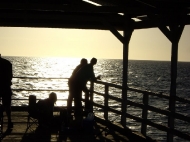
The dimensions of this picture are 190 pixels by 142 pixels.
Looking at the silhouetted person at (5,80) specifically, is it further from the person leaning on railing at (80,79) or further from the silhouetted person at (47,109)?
the person leaning on railing at (80,79)

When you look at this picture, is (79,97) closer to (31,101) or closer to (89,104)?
(89,104)

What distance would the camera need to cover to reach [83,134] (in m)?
8.29

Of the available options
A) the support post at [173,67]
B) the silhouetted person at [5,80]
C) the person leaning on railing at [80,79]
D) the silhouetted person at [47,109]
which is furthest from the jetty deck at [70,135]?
the person leaning on railing at [80,79]

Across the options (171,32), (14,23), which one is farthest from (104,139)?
(14,23)

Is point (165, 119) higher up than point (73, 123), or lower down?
lower down

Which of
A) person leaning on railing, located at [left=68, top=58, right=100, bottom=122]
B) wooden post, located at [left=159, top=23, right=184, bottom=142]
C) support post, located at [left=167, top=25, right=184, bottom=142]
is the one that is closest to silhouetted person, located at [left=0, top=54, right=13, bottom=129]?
person leaning on railing, located at [left=68, top=58, right=100, bottom=122]

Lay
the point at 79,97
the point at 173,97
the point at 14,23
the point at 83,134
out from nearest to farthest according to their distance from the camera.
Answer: the point at 173,97 → the point at 83,134 → the point at 79,97 → the point at 14,23

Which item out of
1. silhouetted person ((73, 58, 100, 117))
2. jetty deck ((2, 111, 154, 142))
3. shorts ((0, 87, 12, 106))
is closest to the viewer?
jetty deck ((2, 111, 154, 142))

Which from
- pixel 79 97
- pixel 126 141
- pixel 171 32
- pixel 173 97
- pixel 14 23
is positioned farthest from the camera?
pixel 14 23

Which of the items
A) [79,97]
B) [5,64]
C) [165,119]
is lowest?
[165,119]

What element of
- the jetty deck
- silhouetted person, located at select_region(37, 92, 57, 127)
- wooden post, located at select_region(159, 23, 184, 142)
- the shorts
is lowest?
the jetty deck

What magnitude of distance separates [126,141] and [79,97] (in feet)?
7.54

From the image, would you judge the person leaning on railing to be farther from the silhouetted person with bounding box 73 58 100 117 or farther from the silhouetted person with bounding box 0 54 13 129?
the silhouetted person with bounding box 0 54 13 129

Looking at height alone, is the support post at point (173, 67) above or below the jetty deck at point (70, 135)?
above
